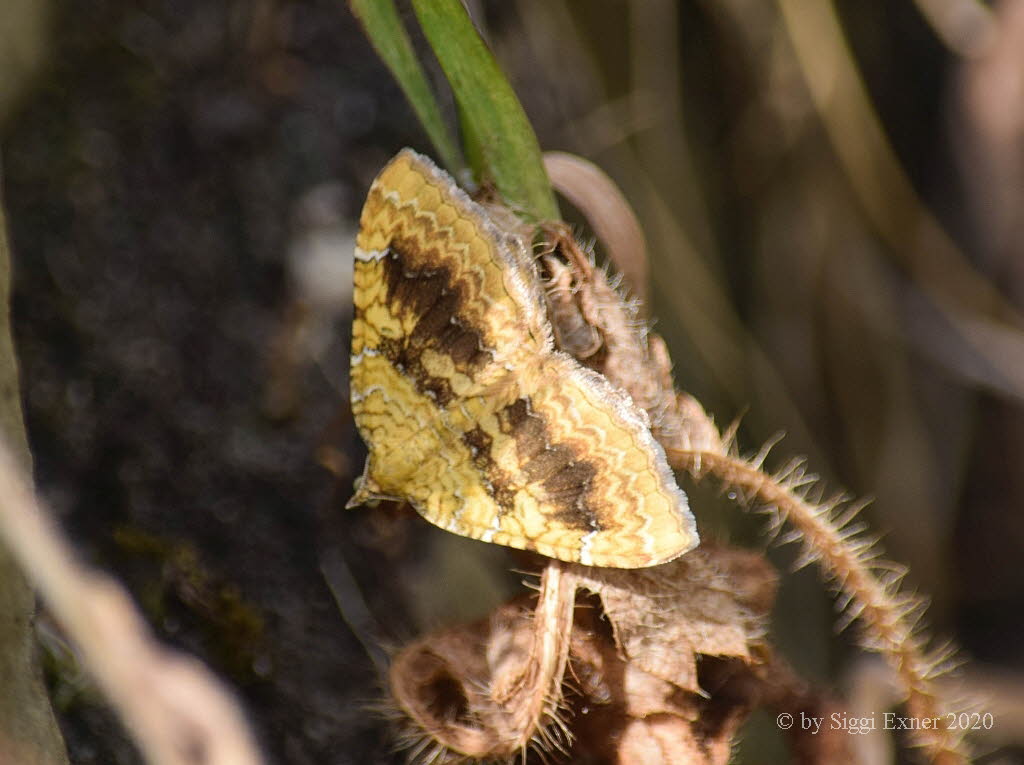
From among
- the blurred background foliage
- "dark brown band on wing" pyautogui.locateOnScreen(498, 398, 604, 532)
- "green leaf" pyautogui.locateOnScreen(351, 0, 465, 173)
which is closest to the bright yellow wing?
"dark brown band on wing" pyautogui.locateOnScreen(498, 398, 604, 532)

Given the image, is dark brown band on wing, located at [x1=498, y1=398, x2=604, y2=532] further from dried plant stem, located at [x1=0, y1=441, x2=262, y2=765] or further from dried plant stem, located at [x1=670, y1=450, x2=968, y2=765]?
dried plant stem, located at [x1=0, y1=441, x2=262, y2=765]

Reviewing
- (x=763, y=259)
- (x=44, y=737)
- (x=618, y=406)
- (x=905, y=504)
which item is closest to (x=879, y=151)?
(x=763, y=259)

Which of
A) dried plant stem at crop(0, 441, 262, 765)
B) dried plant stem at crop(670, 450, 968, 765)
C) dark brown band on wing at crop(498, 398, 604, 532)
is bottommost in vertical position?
dried plant stem at crop(670, 450, 968, 765)

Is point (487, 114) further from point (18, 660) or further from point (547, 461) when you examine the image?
point (18, 660)

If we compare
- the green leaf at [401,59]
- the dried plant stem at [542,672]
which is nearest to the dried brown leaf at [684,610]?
the dried plant stem at [542,672]

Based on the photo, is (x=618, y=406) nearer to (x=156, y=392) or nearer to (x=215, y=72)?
(x=156, y=392)

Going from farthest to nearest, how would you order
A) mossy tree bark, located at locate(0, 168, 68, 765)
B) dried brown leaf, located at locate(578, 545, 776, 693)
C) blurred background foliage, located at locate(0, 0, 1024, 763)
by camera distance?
blurred background foliage, located at locate(0, 0, 1024, 763) < dried brown leaf, located at locate(578, 545, 776, 693) < mossy tree bark, located at locate(0, 168, 68, 765)

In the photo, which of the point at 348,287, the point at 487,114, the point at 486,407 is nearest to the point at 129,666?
the point at 486,407
